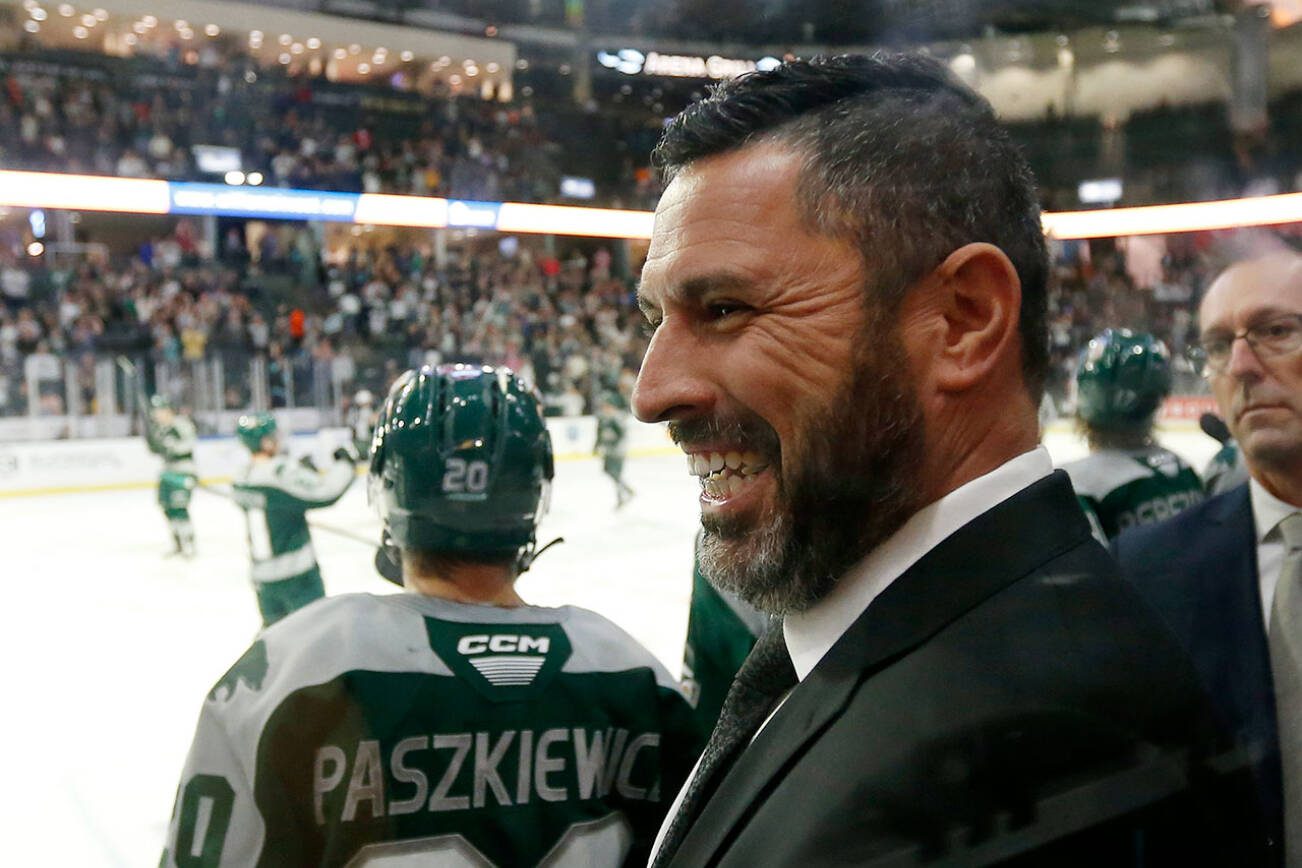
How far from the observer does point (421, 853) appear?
121 cm

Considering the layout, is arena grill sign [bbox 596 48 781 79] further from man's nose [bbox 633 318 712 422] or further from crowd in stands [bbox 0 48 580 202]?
man's nose [bbox 633 318 712 422]

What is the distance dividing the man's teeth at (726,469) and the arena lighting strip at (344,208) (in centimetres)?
768

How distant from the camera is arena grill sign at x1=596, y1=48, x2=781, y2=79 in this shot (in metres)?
14.2

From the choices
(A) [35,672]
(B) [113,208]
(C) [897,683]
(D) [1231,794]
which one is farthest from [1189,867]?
(B) [113,208]

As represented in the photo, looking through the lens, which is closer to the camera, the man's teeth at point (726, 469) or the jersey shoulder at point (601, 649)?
the man's teeth at point (726, 469)

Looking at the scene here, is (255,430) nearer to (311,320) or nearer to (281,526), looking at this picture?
(281,526)

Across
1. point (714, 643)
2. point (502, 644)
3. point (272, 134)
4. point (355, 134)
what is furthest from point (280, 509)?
point (355, 134)

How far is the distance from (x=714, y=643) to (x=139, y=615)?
16.5 feet

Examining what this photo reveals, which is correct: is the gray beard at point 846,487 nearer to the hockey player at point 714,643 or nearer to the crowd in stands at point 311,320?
the hockey player at point 714,643

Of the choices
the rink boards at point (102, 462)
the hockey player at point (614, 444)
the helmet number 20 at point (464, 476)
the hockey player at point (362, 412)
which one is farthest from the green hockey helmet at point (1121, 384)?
the hockey player at point (362, 412)

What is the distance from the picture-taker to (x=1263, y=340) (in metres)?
1.56

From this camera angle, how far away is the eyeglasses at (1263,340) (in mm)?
1525

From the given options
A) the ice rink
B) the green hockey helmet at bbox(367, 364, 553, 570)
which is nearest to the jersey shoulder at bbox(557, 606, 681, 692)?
the green hockey helmet at bbox(367, 364, 553, 570)

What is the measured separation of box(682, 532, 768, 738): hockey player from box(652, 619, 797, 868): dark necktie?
95 cm
